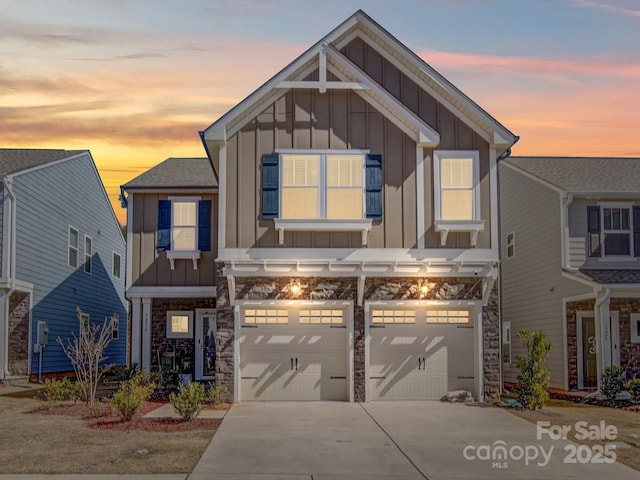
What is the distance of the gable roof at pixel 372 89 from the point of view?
59.4 feet

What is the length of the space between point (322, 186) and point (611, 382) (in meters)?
A: 8.22

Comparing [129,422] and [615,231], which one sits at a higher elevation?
[615,231]

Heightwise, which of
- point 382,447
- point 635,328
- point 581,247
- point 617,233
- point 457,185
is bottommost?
point 382,447

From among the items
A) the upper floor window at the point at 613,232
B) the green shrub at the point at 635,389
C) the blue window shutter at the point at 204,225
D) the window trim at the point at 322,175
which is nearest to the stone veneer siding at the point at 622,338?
the upper floor window at the point at 613,232

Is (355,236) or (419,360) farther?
(419,360)

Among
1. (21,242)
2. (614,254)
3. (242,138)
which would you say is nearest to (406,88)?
(242,138)

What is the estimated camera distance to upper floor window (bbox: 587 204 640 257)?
2167 centimetres

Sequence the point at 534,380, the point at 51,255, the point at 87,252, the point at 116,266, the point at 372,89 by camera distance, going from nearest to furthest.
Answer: the point at 534,380, the point at 372,89, the point at 51,255, the point at 87,252, the point at 116,266

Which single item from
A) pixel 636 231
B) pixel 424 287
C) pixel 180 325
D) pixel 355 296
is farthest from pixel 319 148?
pixel 636 231

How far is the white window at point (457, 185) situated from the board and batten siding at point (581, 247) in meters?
4.68

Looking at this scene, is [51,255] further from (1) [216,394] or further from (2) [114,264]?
(1) [216,394]

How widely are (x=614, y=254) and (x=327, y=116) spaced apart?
29.8ft

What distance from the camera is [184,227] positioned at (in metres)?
22.9

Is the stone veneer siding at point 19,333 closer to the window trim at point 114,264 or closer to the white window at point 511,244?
the window trim at point 114,264
